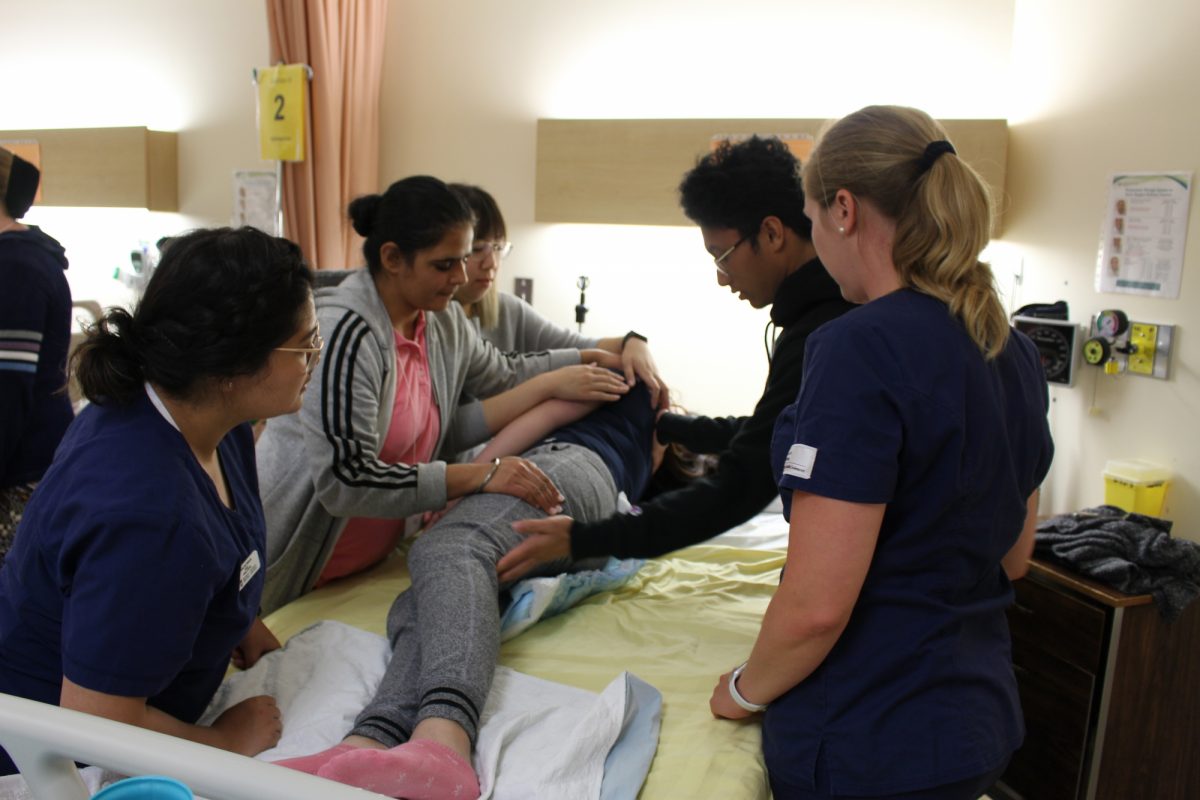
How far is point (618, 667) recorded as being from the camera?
1812mm

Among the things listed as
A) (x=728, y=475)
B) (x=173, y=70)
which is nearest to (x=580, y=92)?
(x=173, y=70)

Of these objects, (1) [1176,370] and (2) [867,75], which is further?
(2) [867,75]

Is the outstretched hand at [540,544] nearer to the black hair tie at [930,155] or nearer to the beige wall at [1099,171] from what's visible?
the black hair tie at [930,155]

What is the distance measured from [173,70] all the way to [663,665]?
3.76m

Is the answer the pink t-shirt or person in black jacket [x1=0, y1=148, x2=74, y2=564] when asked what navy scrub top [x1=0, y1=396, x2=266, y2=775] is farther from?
person in black jacket [x1=0, y1=148, x2=74, y2=564]

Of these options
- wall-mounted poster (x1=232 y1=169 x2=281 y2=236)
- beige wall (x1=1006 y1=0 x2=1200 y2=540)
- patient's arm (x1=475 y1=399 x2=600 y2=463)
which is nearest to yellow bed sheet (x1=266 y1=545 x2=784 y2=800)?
patient's arm (x1=475 y1=399 x2=600 y2=463)

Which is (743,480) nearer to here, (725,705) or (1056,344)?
(725,705)

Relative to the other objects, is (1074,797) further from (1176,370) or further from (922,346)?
(922,346)

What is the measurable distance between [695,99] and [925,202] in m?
2.38

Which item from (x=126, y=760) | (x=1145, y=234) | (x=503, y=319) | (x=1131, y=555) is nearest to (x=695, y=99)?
(x=503, y=319)

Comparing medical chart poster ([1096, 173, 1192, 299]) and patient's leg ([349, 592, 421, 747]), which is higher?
medical chart poster ([1096, 173, 1192, 299])

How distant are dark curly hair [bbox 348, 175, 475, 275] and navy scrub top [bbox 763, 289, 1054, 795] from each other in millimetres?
1071

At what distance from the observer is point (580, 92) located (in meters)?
3.56

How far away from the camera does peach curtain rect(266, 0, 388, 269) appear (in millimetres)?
3475
